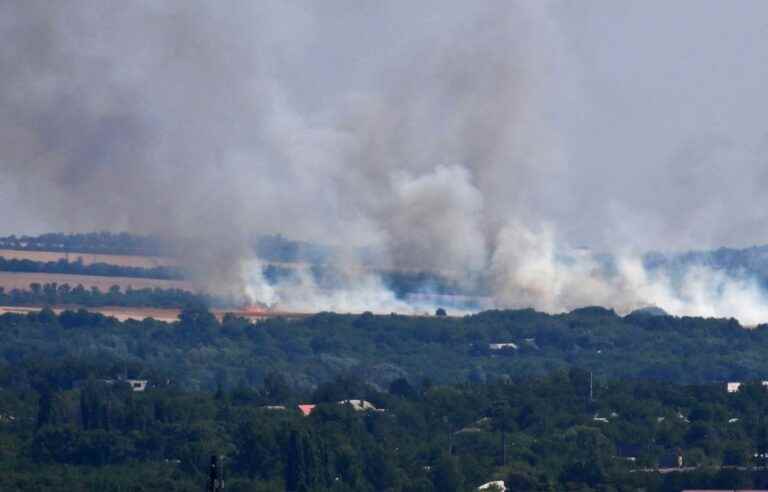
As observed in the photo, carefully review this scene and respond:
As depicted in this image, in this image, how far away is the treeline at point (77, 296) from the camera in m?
161

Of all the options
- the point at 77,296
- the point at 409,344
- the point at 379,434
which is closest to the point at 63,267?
the point at 77,296

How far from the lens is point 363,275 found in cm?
16162

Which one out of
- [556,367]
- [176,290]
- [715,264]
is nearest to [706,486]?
[556,367]

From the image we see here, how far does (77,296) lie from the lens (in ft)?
546

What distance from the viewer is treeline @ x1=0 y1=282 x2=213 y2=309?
161000 millimetres

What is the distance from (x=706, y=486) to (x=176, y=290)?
63.0 meters

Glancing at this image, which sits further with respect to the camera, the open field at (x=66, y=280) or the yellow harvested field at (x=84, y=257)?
the open field at (x=66, y=280)

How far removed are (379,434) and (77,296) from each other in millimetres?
58136

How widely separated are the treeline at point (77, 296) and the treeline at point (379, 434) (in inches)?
1101

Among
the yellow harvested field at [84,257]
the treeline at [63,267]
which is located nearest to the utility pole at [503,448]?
the yellow harvested field at [84,257]

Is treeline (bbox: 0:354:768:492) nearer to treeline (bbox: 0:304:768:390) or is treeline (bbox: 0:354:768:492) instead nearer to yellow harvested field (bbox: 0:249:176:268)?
treeline (bbox: 0:304:768:390)

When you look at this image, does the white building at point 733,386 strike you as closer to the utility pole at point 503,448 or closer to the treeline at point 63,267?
the utility pole at point 503,448

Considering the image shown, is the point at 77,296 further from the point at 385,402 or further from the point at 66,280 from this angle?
the point at 385,402

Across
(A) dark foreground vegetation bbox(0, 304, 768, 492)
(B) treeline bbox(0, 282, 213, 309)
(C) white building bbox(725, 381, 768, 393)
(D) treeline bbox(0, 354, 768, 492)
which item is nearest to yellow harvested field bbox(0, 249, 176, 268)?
(B) treeline bbox(0, 282, 213, 309)
